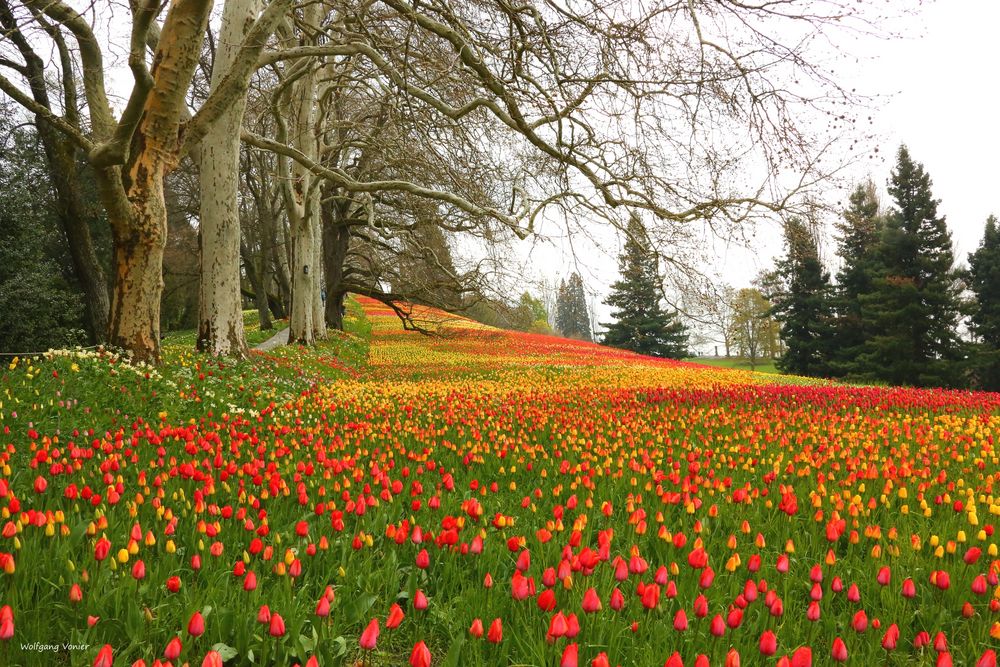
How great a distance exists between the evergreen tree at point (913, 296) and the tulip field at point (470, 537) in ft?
78.6

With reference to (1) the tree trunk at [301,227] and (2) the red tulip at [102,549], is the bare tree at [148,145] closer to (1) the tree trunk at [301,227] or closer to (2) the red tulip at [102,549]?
(2) the red tulip at [102,549]

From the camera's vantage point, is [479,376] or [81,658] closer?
[81,658]

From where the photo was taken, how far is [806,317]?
111ft

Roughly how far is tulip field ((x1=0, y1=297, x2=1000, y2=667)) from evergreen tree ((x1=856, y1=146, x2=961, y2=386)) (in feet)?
78.6

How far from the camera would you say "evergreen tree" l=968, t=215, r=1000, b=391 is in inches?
1039

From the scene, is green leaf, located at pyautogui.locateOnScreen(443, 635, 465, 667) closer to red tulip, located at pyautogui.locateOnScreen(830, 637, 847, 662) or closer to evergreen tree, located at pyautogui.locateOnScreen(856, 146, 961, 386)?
red tulip, located at pyautogui.locateOnScreen(830, 637, 847, 662)

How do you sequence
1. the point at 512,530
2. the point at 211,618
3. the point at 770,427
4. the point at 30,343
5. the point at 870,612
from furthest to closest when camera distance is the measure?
the point at 30,343 < the point at 770,427 < the point at 512,530 < the point at 870,612 < the point at 211,618

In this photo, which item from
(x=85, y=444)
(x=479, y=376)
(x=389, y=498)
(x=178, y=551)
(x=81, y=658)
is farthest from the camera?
(x=479, y=376)

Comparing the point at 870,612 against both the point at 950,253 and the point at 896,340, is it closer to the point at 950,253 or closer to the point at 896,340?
the point at 896,340

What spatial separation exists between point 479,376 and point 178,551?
10104mm

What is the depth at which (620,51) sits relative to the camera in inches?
254

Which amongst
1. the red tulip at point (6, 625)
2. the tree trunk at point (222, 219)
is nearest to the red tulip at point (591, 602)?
the red tulip at point (6, 625)

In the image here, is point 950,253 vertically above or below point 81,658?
above

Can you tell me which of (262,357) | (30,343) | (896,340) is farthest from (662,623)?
(896,340)
